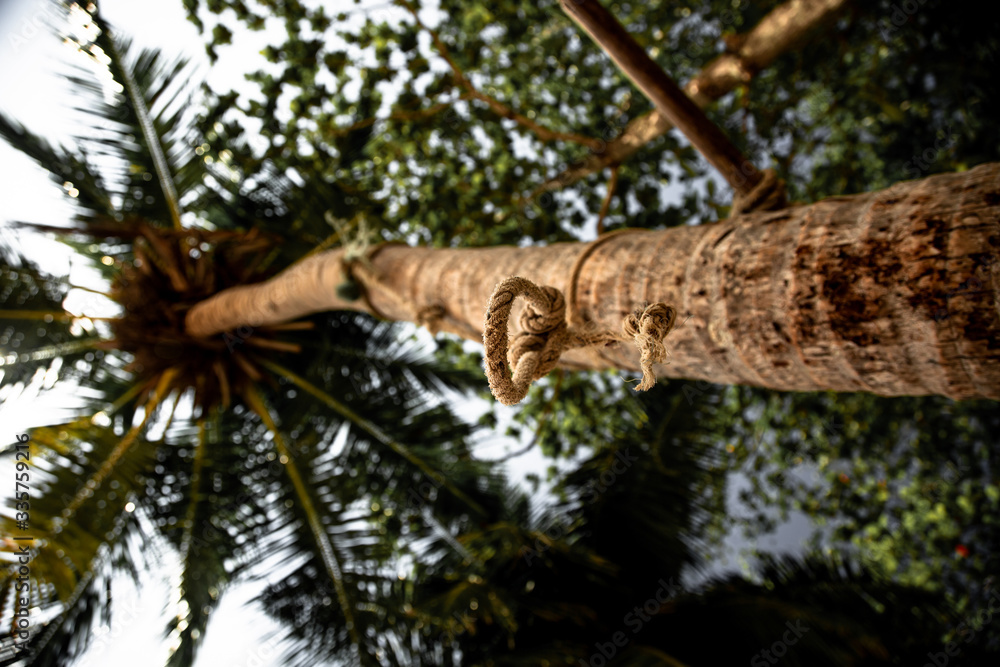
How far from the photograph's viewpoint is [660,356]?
0.85 metres

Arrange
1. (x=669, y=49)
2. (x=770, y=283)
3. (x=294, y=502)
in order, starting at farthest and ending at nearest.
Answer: (x=669, y=49)
(x=294, y=502)
(x=770, y=283)

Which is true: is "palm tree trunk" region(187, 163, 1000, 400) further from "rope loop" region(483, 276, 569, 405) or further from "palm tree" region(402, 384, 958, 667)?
"palm tree" region(402, 384, 958, 667)

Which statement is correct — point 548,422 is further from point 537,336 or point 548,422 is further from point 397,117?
point 537,336

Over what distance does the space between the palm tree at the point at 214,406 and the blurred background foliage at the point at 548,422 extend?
0.09 feet

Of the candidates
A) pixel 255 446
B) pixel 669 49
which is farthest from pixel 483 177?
pixel 255 446

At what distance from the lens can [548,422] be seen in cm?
462

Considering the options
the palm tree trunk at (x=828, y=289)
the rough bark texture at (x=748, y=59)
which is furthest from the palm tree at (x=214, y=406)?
the palm tree trunk at (x=828, y=289)

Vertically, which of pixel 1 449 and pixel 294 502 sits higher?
Result: pixel 1 449

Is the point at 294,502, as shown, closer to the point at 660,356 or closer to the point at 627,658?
the point at 627,658

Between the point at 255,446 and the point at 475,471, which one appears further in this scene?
the point at 255,446

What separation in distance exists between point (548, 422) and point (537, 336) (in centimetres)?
368

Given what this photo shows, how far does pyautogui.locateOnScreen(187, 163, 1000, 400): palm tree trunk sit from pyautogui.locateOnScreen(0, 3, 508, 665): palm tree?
7.48ft

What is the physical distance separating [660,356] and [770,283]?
15.7 inches

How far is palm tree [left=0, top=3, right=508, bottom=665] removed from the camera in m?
3.12
